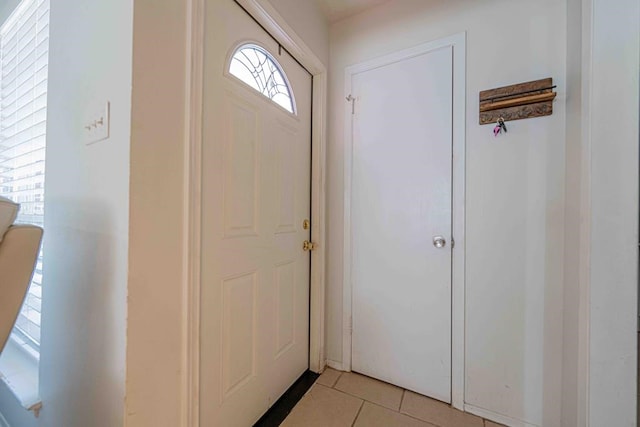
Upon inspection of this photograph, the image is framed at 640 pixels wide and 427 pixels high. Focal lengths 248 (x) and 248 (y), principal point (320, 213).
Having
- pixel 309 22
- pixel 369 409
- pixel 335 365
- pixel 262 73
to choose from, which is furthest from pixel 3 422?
pixel 309 22

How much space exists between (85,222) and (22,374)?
3.24 ft

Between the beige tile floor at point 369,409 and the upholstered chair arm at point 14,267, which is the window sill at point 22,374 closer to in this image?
the upholstered chair arm at point 14,267

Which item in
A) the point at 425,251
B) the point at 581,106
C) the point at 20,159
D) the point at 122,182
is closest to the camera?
the point at 122,182

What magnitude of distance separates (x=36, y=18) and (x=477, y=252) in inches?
105

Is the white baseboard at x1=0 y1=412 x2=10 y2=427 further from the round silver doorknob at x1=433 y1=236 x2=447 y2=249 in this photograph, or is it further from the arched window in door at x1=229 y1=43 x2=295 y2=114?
the round silver doorknob at x1=433 y1=236 x2=447 y2=249

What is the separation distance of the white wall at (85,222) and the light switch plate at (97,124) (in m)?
0.03

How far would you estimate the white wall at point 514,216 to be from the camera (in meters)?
1.23

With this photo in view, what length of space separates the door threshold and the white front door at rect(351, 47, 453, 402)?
0.33 metres

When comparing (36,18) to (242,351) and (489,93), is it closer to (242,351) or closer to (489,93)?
(242,351)

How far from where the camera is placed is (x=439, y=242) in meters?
1.48

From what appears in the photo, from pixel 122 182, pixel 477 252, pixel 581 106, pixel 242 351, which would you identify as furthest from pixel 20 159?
pixel 581 106

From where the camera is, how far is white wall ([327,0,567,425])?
4.05ft

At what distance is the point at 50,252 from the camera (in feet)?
3.26

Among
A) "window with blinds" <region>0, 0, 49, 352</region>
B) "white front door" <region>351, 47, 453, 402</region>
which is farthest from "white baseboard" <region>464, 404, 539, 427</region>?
"window with blinds" <region>0, 0, 49, 352</region>
